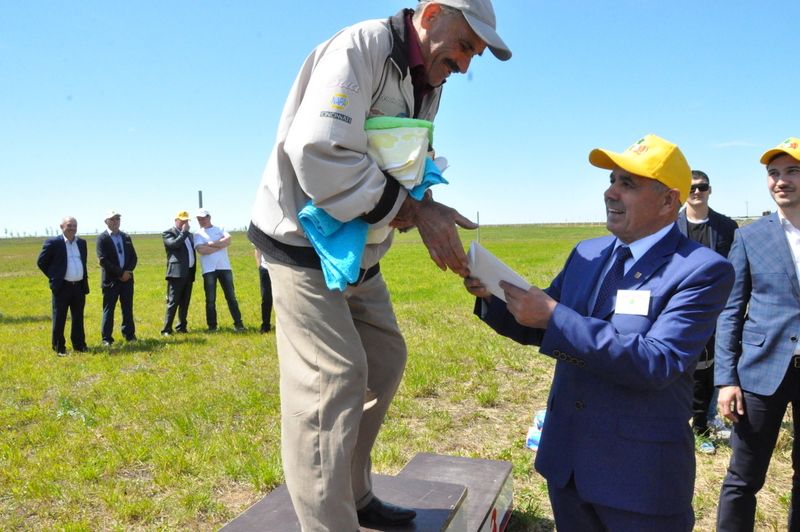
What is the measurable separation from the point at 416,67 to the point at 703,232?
14.2 ft

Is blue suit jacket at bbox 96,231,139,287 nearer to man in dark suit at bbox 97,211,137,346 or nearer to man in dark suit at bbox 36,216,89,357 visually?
man in dark suit at bbox 97,211,137,346

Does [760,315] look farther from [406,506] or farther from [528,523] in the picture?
[406,506]

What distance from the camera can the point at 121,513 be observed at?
13.6 ft

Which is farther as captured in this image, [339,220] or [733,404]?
[733,404]

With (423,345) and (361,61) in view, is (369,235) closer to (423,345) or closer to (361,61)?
(361,61)

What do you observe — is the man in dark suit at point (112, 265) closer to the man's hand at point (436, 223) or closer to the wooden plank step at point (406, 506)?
the wooden plank step at point (406, 506)

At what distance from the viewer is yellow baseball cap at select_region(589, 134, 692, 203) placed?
2.30 metres

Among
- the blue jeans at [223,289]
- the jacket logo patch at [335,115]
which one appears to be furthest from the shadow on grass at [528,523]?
the blue jeans at [223,289]

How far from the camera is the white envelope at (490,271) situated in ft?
7.58

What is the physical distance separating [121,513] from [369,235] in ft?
10.2

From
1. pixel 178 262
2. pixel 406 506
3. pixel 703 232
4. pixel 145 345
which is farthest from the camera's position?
pixel 178 262

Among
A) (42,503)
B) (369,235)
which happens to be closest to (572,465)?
(369,235)

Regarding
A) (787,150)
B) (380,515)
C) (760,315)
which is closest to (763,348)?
(760,315)

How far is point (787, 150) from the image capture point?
11.3 ft
